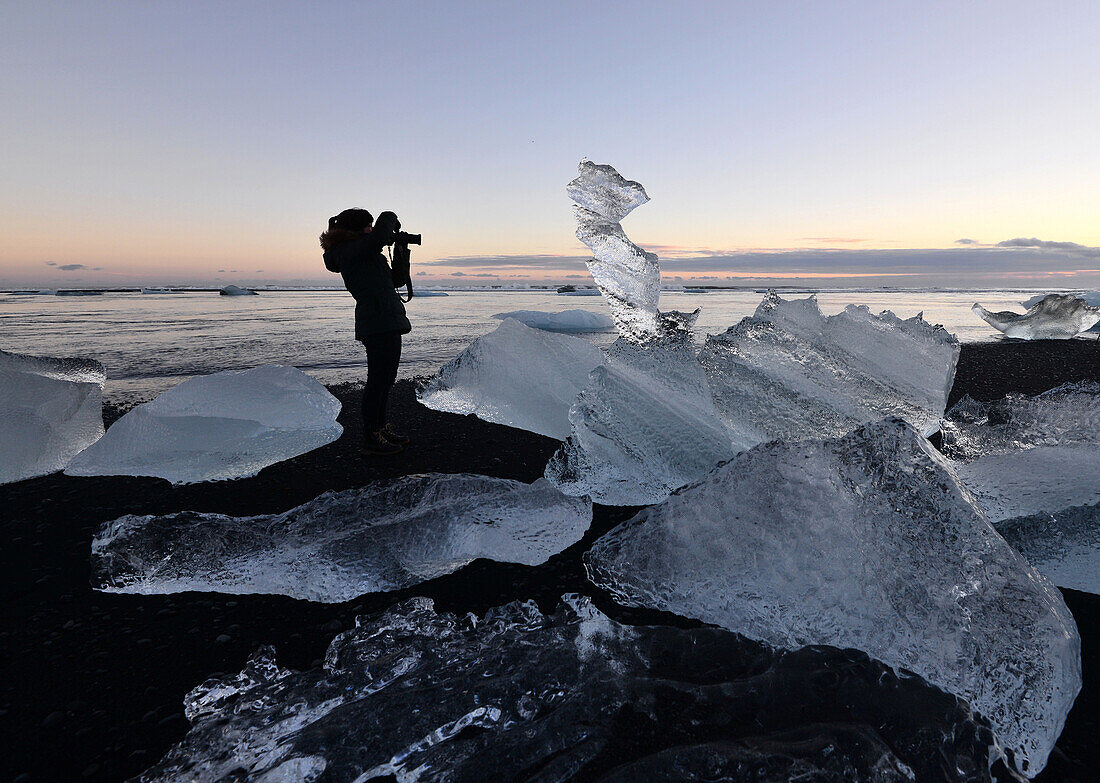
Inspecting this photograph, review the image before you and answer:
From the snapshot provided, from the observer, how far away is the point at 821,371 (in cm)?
289

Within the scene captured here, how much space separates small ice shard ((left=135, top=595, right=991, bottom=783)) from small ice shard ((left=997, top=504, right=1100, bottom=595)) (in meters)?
0.87

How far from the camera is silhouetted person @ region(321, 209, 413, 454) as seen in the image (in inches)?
134

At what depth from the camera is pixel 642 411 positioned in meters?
2.53

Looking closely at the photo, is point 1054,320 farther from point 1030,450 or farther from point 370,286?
point 370,286

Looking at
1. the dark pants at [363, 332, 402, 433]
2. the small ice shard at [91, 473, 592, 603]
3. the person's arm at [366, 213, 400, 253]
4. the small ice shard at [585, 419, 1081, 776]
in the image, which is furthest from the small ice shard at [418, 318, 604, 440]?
the small ice shard at [585, 419, 1081, 776]

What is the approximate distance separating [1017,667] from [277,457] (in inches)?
123

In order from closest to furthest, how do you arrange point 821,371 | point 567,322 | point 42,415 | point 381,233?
point 821,371
point 42,415
point 381,233
point 567,322

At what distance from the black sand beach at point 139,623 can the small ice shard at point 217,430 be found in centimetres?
11

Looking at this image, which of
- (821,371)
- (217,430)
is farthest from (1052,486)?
(217,430)

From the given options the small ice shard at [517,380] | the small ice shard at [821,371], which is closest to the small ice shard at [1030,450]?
the small ice shard at [821,371]

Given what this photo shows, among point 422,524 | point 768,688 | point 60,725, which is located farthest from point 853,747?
point 60,725

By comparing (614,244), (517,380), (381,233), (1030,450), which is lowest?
(1030,450)

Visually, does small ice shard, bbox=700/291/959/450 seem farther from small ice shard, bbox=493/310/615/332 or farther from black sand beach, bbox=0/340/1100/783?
small ice shard, bbox=493/310/615/332

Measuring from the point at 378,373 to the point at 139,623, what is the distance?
1.94 meters
